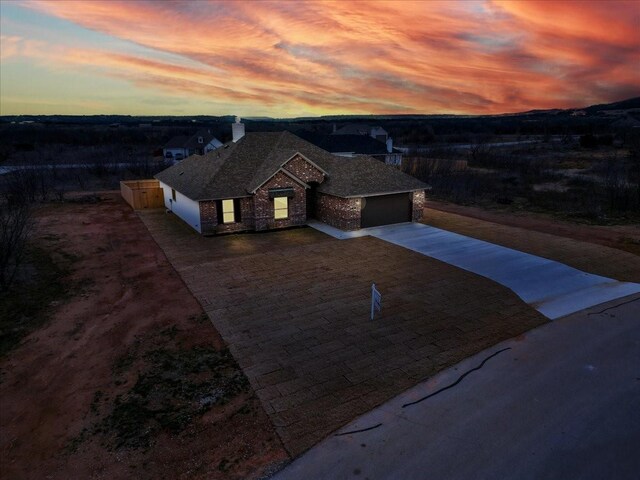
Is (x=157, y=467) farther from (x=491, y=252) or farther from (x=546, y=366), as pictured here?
(x=491, y=252)

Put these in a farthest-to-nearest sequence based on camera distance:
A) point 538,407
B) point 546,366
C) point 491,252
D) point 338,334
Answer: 1. point 491,252
2. point 338,334
3. point 546,366
4. point 538,407

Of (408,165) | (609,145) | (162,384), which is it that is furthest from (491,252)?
(609,145)

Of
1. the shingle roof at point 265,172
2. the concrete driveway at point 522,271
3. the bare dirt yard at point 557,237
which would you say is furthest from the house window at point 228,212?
the bare dirt yard at point 557,237

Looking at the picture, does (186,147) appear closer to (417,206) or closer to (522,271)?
(417,206)

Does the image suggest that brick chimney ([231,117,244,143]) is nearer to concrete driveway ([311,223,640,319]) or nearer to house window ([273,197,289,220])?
house window ([273,197,289,220])

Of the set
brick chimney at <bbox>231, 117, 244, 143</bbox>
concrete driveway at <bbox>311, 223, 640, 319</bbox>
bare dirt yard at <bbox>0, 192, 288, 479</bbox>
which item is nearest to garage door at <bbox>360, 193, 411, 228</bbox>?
concrete driveway at <bbox>311, 223, 640, 319</bbox>

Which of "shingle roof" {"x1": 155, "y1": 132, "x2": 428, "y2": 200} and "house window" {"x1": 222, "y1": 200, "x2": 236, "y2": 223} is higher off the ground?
"shingle roof" {"x1": 155, "y1": 132, "x2": 428, "y2": 200}
